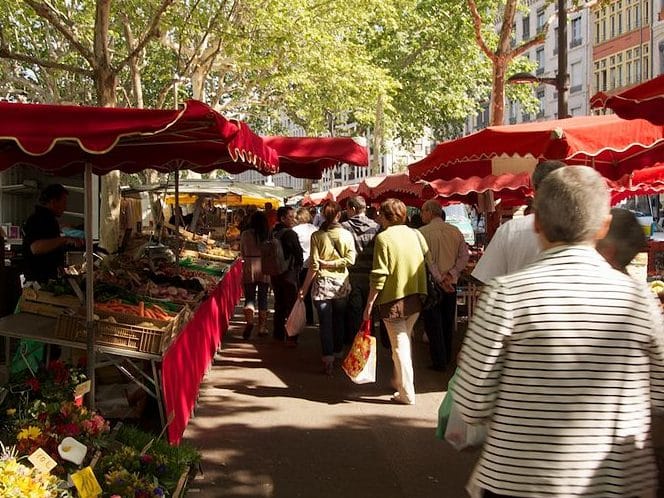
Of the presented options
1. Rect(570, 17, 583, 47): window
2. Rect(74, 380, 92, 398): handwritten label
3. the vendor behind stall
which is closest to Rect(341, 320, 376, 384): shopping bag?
the vendor behind stall

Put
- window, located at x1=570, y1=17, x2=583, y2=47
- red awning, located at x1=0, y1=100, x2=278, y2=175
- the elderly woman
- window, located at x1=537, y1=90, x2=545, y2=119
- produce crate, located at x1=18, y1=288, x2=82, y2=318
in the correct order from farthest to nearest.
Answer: window, located at x1=537, y1=90, x2=545, y2=119 < window, located at x1=570, y1=17, x2=583, y2=47 < the elderly woman < produce crate, located at x1=18, y1=288, x2=82, y2=318 < red awning, located at x1=0, y1=100, x2=278, y2=175

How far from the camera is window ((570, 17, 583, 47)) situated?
2003 inches

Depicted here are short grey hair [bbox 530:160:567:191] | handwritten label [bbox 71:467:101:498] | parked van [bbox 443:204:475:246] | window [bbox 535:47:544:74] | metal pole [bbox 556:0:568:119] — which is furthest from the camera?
window [bbox 535:47:544:74]

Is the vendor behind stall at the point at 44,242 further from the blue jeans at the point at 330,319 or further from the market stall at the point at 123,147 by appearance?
the blue jeans at the point at 330,319

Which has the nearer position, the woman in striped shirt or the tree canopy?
the woman in striped shirt

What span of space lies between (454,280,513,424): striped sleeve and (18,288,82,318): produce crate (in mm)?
4294

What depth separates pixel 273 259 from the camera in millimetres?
10156

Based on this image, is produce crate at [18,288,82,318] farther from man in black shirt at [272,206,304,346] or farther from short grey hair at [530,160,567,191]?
man in black shirt at [272,206,304,346]

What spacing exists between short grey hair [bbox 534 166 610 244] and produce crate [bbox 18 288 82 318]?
4.50 metres

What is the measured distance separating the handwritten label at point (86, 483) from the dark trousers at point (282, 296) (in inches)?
257

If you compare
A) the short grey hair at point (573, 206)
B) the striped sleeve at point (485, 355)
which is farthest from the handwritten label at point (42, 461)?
the short grey hair at point (573, 206)

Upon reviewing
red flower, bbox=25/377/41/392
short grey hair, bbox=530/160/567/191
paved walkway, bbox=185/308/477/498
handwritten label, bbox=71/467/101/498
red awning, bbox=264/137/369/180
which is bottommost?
paved walkway, bbox=185/308/477/498

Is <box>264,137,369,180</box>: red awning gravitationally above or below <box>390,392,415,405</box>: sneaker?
above

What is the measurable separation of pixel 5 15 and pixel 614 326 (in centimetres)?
2330
